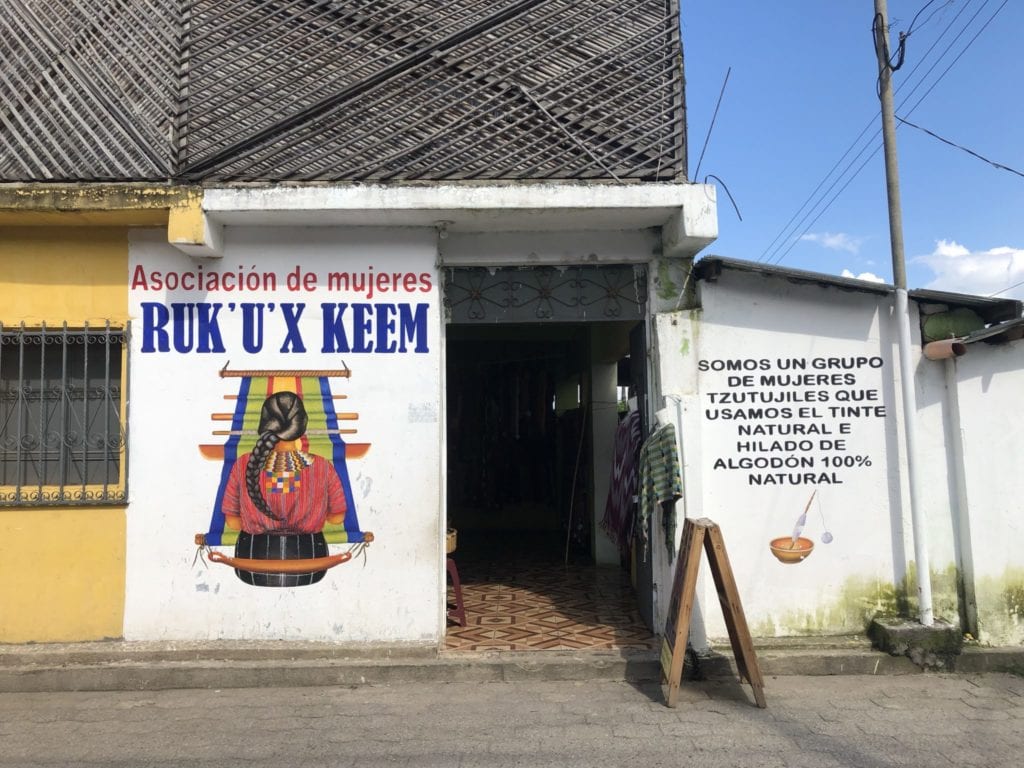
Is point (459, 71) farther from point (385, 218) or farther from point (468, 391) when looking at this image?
point (468, 391)

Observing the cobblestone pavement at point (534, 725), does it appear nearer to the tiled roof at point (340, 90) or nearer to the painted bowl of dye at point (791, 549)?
the painted bowl of dye at point (791, 549)

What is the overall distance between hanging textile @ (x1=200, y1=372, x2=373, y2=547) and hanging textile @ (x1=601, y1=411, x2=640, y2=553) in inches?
104

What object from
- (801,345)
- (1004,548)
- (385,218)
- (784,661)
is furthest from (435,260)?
(1004,548)

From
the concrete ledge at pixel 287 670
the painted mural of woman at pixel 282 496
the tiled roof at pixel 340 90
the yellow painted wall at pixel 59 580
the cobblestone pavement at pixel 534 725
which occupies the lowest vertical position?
the cobblestone pavement at pixel 534 725

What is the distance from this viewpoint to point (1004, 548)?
552 centimetres

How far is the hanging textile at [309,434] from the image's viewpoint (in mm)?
5617

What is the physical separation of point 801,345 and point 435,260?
116 inches

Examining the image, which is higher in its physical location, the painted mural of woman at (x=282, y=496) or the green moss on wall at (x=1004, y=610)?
the painted mural of woman at (x=282, y=496)

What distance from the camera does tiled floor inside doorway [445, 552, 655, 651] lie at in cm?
588

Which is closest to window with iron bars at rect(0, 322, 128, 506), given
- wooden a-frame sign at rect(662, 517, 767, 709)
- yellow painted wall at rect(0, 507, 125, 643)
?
yellow painted wall at rect(0, 507, 125, 643)

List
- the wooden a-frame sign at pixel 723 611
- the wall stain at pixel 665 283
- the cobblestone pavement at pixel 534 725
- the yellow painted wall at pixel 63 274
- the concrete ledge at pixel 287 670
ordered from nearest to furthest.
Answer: the cobblestone pavement at pixel 534 725
the wooden a-frame sign at pixel 723 611
the concrete ledge at pixel 287 670
the yellow painted wall at pixel 63 274
the wall stain at pixel 665 283

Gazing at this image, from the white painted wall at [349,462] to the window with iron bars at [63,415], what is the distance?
7.8 inches

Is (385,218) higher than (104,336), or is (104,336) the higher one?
(385,218)

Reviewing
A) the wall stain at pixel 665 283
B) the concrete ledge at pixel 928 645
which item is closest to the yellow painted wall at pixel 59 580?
the wall stain at pixel 665 283
